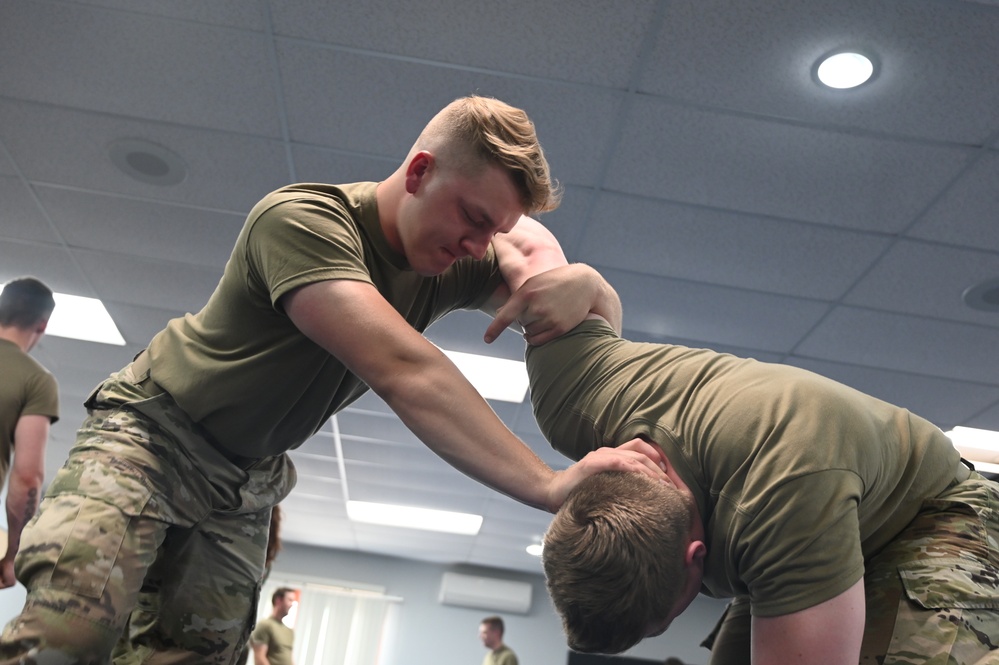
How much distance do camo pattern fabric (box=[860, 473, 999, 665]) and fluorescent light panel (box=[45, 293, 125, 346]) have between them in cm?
432

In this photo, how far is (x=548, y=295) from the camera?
133 cm

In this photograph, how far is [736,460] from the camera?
98 centimetres

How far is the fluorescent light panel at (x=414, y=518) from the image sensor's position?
7.36m

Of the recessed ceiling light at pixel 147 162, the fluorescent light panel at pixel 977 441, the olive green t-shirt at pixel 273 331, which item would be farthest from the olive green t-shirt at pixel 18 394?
the fluorescent light panel at pixel 977 441

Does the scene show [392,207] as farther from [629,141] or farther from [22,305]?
[22,305]

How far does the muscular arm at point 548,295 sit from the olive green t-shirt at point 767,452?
8 cm

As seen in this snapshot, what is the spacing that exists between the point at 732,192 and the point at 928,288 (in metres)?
1.03

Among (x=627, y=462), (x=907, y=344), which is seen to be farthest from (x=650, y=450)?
(x=907, y=344)

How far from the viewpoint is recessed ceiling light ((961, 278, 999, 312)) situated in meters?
3.34

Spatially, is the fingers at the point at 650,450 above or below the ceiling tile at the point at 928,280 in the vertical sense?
below

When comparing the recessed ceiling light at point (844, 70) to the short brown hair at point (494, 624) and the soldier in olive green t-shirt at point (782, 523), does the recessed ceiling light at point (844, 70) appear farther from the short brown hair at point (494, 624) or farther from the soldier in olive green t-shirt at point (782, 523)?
the short brown hair at point (494, 624)

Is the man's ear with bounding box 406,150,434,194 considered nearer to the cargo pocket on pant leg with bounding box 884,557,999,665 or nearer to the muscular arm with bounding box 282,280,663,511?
the muscular arm with bounding box 282,280,663,511

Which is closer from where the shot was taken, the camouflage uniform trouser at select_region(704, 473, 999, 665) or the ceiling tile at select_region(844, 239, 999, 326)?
the camouflage uniform trouser at select_region(704, 473, 999, 665)

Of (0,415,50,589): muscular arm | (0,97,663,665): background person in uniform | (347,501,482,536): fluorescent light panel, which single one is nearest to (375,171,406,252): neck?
(0,97,663,665): background person in uniform
